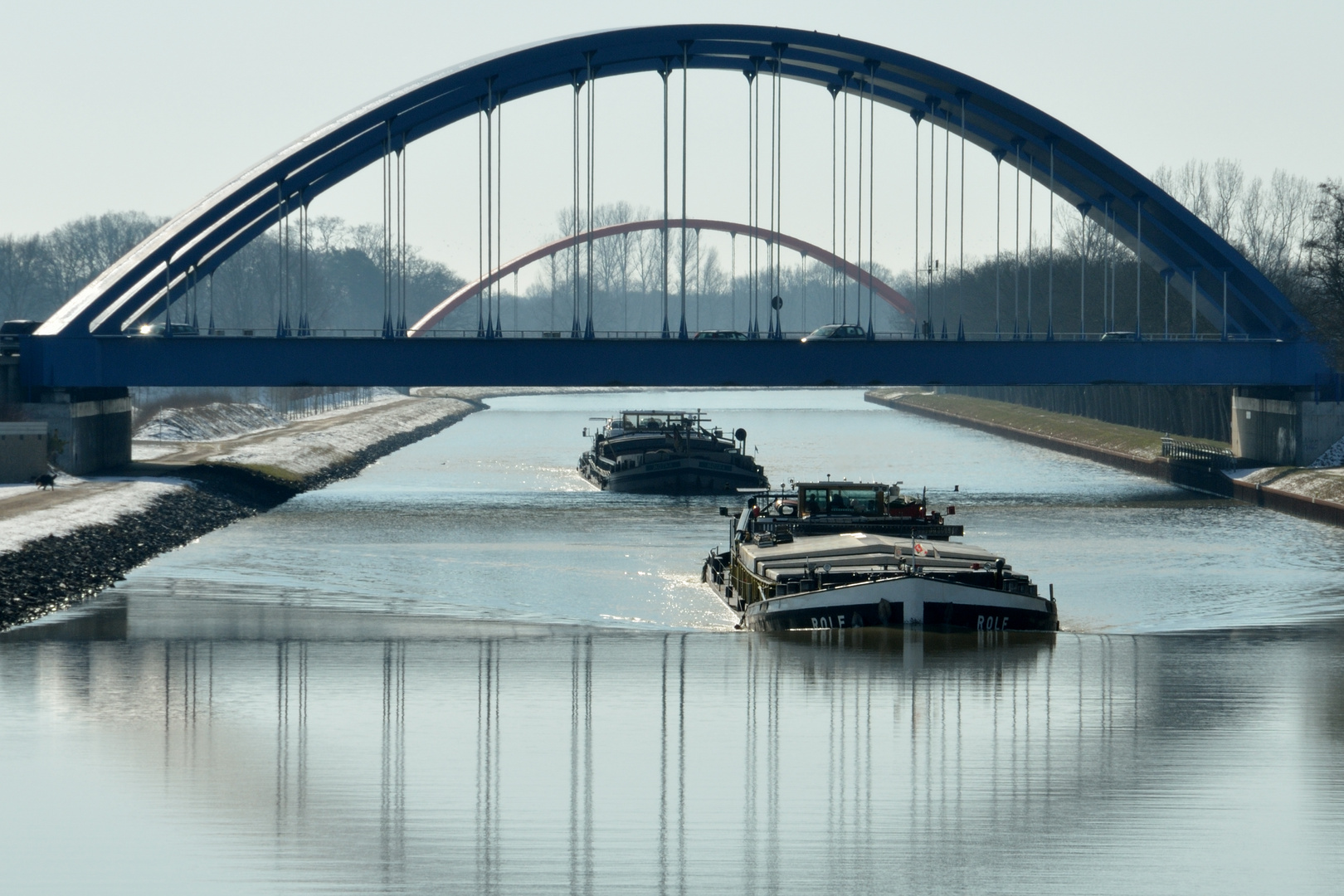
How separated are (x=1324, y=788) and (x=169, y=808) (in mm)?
13665

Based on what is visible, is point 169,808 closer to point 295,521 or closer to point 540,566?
point 540,566

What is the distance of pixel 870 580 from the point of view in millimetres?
37469

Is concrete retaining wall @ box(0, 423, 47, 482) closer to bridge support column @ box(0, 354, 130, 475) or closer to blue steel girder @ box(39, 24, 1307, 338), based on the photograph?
bridge support column @ box(0, 354, 130, 475)

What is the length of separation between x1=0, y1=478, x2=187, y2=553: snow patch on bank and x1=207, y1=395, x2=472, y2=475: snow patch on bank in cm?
1382

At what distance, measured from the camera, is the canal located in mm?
19641

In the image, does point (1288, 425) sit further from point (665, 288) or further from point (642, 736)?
point (642, 736)

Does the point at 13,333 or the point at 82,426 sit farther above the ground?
the point at 13,333

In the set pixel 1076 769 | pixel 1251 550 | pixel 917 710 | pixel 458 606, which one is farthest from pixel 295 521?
pixel 1076 769

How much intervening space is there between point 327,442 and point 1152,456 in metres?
43.0

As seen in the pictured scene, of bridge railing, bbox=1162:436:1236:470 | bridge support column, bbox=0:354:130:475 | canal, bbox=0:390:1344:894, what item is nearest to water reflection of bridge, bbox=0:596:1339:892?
canal, bbox=0:390:1344:894

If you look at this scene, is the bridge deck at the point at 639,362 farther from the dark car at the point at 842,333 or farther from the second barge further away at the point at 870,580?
the second barge further away at the point at 870,580

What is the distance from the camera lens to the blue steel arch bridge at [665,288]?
74.6 m

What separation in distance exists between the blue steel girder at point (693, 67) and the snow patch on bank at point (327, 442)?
8.80 m

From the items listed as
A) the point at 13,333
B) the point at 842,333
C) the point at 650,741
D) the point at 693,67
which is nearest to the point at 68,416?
the point at 13,333
